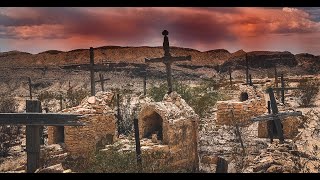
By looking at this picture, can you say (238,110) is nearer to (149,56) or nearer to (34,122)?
(149,56)

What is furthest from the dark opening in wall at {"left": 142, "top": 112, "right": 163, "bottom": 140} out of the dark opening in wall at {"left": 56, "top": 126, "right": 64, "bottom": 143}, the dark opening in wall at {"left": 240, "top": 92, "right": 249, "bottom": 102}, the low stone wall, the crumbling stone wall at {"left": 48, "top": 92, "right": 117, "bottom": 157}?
the dark opening in wall at {"left": 240, "top": 92, "right": 249, "bottom": 102}

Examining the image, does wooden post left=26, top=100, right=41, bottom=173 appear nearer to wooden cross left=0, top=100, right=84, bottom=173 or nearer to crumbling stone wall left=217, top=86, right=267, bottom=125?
wooden cross left=0, top=100, right=84, bottom=173

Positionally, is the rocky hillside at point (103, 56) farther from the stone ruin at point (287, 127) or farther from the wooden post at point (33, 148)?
the wooden post at point (33, 148)

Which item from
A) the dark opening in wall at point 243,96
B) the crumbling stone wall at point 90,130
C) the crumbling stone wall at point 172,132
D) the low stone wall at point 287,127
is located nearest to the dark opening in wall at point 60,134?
the crumbling stone wall at point 90,130

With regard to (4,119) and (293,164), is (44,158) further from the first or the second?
(293,164)

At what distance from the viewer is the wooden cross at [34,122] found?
23.4 ft

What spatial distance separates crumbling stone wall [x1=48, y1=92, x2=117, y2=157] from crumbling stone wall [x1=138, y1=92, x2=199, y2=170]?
90 centimetres

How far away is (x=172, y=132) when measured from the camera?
969cm

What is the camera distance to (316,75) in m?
17.7

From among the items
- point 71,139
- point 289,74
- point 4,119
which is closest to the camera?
point 4,119

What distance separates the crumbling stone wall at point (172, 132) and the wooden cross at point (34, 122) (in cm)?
258

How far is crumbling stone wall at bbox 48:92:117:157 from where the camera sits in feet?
31.6
